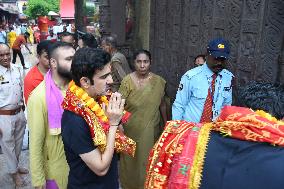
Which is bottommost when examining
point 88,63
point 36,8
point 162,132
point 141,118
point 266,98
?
point 141,118

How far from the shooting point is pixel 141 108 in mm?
3818

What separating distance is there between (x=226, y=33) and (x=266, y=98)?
2367mm

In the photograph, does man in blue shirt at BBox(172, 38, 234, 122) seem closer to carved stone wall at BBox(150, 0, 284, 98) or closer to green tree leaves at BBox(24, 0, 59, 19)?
carved stone wall at BBox(150, 0, 284, 98)

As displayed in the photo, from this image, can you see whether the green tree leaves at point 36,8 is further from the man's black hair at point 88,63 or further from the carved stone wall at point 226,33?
the man's black hair at point 88,63

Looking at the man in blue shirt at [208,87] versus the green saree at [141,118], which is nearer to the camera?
the man in blue shirt at [208,87]

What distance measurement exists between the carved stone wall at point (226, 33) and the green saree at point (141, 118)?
951 mm

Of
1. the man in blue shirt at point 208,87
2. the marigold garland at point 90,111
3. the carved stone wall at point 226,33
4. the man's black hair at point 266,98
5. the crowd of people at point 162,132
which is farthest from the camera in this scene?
the carved stone wall at point 226,33

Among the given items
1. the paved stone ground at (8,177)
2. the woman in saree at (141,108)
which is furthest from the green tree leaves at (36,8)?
the woman in saree at (141,108)

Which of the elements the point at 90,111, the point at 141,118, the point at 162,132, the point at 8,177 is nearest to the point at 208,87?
the point at 141,118

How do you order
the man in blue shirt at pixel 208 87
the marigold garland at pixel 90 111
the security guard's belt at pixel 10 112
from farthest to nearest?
the security guard's belt at pixel 10 112
the man in blue shirt at pixel 208 87
the marigold garland at pixel 90 111

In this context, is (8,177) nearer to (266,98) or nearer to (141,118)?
(141,118)

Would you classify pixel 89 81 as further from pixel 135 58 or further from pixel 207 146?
pixel 135 58

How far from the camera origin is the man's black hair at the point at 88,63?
1.89m

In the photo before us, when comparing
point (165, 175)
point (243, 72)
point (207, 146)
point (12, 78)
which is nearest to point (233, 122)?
point (207, 146)
